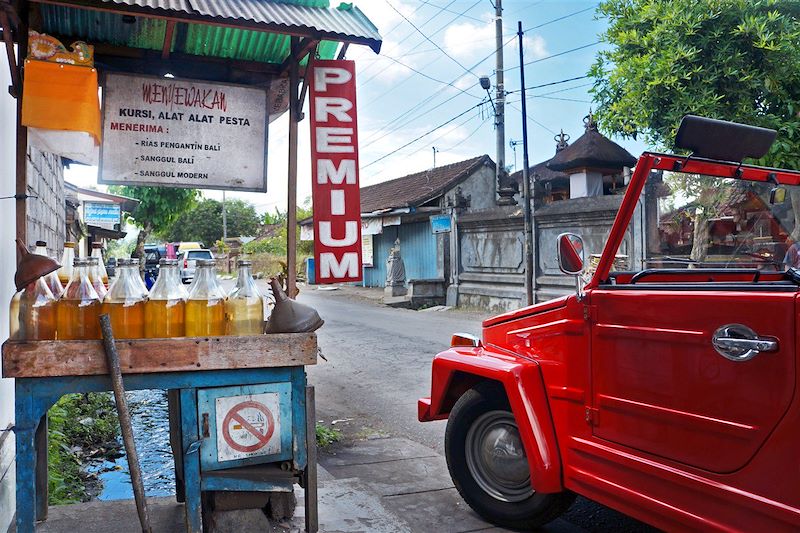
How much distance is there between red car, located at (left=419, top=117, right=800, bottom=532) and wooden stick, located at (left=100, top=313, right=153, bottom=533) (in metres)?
1.84

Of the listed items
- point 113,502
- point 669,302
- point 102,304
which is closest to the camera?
point 669,302

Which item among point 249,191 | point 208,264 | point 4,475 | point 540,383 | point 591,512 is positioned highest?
point 249,191

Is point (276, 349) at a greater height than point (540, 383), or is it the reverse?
point (276, 349)

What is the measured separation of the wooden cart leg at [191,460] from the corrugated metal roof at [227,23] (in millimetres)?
1878

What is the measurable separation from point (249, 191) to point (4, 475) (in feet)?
7.22

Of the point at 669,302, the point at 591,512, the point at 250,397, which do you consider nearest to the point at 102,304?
the point at 250,397

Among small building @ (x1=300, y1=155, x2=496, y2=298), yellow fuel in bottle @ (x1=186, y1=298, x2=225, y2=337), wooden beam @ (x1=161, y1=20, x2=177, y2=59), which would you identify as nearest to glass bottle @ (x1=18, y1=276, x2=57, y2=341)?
yellow fuel in bottle @ (x1=186, y1=298, x2=225, y2=337)

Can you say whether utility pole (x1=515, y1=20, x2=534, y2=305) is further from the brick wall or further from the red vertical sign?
the red vertical sign

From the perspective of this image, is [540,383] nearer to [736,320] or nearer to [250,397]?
[736,320]

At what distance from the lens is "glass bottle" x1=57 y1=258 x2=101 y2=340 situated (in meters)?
2.84

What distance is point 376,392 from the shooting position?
7750mm

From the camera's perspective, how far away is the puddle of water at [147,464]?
454 cm

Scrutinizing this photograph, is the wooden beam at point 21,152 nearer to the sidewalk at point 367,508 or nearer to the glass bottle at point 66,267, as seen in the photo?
the glass bottle at point 66,267

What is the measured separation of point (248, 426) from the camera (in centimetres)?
299
